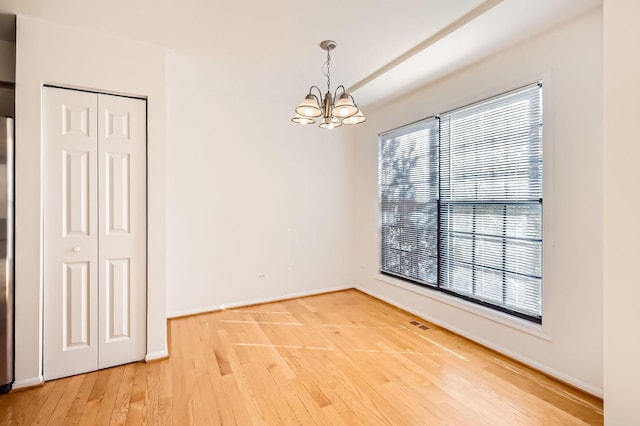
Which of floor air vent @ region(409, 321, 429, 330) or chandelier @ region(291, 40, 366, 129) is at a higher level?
chandelier @ region(291, 40, 366, 129)

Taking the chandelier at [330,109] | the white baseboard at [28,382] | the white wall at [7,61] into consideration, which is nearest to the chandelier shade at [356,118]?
the chandelier at [330,109]

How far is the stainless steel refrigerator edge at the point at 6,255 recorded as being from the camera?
223 centimetres

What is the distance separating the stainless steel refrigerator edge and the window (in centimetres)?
396

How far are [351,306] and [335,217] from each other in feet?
4.80

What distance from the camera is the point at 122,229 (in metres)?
2.70

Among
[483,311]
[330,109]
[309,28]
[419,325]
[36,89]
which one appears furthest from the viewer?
[419,325]

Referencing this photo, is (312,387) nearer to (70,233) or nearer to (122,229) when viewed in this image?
(122,229)

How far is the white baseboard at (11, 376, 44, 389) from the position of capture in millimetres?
2289

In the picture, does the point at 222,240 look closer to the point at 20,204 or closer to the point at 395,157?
the point at 20,204

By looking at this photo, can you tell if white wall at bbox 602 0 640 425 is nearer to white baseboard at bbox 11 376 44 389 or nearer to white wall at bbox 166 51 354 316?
white wall at bbox 166 51 354 316

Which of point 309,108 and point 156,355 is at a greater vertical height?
point 309,108

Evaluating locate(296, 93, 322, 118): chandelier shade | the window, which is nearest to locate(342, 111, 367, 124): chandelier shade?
locate(296, 93, 322, 118): chandelier shade

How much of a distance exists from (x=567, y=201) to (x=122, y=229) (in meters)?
3.76

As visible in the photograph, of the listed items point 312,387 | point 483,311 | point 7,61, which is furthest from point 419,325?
point 7,61
